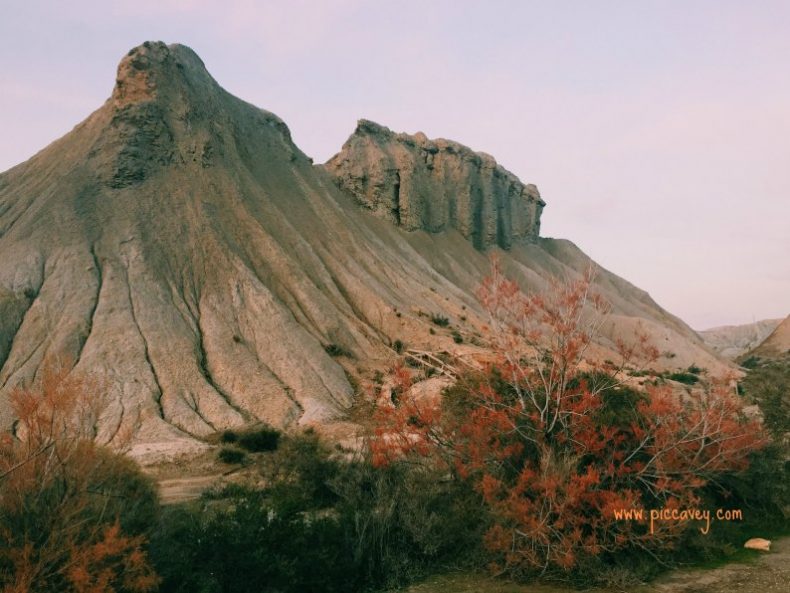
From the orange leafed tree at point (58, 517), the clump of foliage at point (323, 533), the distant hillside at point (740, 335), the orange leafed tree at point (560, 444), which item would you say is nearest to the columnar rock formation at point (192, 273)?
the clump of foliage at point (323, 533)

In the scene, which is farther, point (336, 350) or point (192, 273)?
point (192, 273)

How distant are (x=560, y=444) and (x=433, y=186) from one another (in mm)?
61650

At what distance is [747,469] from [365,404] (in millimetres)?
18369

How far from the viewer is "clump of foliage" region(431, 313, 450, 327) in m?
42.7

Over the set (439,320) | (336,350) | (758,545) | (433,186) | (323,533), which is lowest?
(758,545)

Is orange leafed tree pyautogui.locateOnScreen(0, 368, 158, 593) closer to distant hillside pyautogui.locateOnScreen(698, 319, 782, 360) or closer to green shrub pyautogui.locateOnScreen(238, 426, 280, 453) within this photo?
green shrub pyautogui.locateOnScreen(238, 426, 280, 453)

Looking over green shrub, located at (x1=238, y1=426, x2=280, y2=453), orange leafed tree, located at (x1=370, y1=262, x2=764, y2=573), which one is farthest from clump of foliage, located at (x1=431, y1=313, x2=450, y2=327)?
orange leafed tree, located at (x1=370, y1=262, x2=764, y2=573)

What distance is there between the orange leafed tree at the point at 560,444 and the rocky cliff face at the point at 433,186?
51935 mm

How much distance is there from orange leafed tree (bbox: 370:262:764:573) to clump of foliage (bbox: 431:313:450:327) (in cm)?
2889

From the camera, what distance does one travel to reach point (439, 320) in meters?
43.1

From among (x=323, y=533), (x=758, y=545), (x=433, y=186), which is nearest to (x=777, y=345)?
(x=433, y=186)

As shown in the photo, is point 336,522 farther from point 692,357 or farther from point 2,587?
point 692,357

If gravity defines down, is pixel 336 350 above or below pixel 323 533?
above

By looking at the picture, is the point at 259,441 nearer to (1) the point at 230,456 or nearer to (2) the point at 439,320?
(1) the point at 230,456
